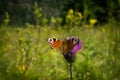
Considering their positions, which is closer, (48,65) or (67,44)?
(67,44)

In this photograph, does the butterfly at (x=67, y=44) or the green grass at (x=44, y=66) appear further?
the green grass at (x=44, y=66)

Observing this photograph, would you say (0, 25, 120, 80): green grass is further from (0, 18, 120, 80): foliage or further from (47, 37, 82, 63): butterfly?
(47, 37, 82, 63): butterfly

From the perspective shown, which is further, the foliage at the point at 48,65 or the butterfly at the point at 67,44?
the foliage at the point at 48,65

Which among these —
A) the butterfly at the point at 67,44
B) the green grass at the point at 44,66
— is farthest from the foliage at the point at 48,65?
the butterfly at the point at 67,44

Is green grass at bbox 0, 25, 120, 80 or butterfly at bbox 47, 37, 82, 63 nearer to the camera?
butterfly at bbox 47, 37, 82, 63

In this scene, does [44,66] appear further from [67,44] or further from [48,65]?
[67,44]

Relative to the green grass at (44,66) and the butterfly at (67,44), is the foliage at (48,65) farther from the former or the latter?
the butterfly at (67,44)

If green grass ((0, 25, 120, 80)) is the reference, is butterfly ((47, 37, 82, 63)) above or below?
above

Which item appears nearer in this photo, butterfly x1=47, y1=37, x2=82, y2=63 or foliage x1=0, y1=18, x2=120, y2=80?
butterfly x1=47, y1=37, x2=82, y2=63

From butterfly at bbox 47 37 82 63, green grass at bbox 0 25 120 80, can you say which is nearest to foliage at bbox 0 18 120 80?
green grass at bbox 0 25 120 80

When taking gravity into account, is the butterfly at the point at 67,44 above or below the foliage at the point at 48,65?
above

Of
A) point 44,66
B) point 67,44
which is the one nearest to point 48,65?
point 44,66
